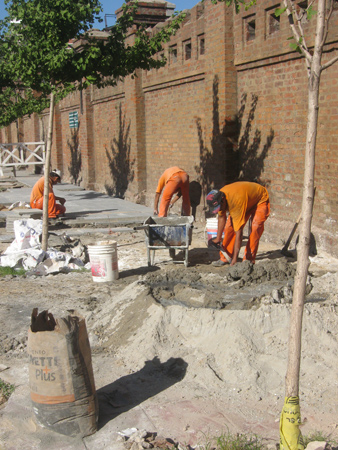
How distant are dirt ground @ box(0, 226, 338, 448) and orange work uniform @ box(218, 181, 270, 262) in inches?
36.2

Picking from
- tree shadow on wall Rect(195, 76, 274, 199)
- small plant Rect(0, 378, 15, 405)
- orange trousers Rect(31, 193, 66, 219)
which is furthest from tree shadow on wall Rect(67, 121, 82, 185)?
small plant Rect(0, 378, 15, 405)

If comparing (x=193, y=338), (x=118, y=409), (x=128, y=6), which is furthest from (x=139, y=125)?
(x=118, y=409)

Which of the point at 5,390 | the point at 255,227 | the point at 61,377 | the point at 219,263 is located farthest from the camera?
the point at 219,263

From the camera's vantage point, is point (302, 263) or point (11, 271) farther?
point (11, 271)

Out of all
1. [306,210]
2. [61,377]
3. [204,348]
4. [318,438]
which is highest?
[306,210]

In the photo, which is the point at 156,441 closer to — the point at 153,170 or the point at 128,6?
the point at 128,6

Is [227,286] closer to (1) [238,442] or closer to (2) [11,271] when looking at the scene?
(1) [238,442]

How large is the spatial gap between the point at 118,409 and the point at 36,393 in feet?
2.35

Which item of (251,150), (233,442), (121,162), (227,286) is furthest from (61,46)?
(121,162)

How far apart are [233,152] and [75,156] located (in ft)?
38.4

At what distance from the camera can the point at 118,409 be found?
163 inches

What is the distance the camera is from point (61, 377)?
146 inches

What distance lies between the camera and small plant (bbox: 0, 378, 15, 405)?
437cm

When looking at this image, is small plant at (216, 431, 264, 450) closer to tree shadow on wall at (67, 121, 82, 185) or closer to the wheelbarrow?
the wheelbarrow
